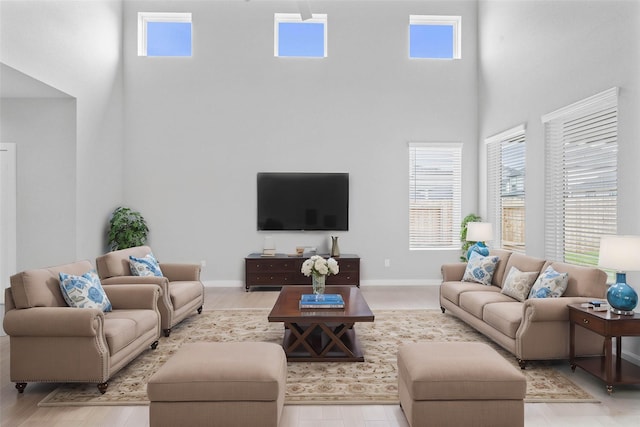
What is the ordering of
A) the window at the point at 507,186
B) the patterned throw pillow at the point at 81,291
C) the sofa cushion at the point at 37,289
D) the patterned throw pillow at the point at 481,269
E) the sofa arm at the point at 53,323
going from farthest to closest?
the window at the point at 507,186 < the patterned throw pillow at the point at 481,269 < the patterned throw pillow at the point at 81,291 < the sofa cushion at the point at 37,289 < the sofa arm at the point at 53,323

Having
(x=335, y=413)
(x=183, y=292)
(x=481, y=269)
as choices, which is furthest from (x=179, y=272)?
(x=481, y=269)

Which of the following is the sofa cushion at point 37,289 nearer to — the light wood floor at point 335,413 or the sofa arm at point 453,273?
the light wood floor at point 335,413

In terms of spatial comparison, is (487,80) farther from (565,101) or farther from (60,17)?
(60,17)

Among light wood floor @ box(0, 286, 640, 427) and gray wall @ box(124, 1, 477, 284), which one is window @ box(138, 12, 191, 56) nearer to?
gray wall @ box(124, 1, 477, 284)

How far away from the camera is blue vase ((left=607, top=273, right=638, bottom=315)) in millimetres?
3250

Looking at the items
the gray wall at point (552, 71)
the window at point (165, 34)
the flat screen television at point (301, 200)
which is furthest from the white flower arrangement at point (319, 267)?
the window at point (165, 34)

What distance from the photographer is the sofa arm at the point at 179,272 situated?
17.9 feet

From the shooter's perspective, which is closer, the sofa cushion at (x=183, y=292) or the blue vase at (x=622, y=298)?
the blue vase at (x=622, y=298)

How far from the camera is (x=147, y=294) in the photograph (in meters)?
4.03

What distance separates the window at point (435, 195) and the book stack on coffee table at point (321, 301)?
146 inches

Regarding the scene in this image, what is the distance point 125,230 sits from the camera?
6871mm

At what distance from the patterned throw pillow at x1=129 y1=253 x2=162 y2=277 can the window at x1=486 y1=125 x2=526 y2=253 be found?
488 cm

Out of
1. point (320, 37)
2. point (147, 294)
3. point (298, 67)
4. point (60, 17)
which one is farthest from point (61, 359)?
point (320, 37)

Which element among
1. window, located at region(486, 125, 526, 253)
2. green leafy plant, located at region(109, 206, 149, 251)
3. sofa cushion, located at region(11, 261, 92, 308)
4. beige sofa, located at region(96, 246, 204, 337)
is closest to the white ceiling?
green leafy plant, located at region(109, 206, 149, 251)
